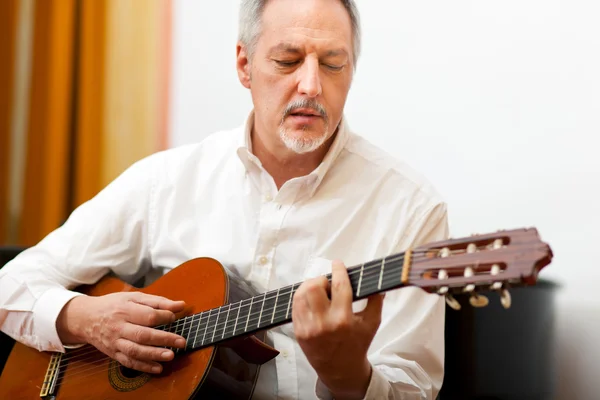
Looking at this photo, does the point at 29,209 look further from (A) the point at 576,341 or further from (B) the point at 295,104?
(A) the point at 576,341

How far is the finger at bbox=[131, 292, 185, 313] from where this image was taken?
1.45 metres

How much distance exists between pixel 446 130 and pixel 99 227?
35.6 inches

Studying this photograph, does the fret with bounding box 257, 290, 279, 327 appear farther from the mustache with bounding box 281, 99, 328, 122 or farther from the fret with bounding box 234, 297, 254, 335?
the mustache with bounding box 281, 99, 328, 122

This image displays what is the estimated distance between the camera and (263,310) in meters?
1.28

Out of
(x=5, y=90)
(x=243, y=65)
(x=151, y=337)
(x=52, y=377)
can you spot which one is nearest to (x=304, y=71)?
(x=243, y=65)

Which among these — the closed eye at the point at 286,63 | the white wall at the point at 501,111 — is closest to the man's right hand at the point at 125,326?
the closed eye at the point at 286,63

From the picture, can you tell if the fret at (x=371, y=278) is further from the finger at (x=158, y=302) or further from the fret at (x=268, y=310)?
the finger at (x=158, y=302)

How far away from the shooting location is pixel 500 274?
0.96 metres

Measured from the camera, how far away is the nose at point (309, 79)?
1488 millimetres

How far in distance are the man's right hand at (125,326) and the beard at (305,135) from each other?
40 cm

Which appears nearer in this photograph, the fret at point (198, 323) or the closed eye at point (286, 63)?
the fret at point (198, 323)

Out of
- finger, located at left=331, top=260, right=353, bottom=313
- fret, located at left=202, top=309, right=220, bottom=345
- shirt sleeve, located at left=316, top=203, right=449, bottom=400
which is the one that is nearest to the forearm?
fret, located at left=202, top=309, right=220, bottom=345

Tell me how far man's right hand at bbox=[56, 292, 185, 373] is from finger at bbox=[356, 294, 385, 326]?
1.29 ft

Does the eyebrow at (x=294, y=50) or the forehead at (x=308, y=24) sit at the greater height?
the forehead at (x=308, y=24)
